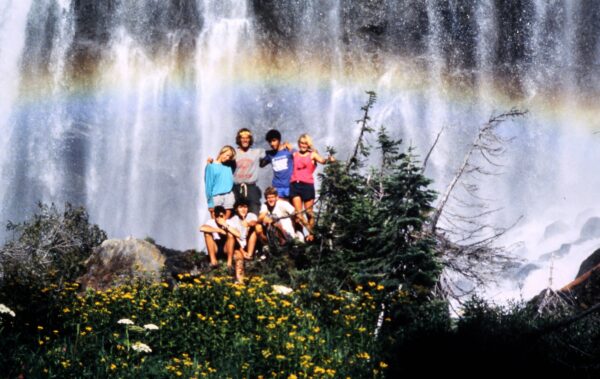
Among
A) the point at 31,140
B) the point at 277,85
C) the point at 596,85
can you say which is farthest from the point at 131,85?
the point at 596,85

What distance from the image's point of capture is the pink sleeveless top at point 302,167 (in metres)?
11.3

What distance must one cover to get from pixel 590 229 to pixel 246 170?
700 inches

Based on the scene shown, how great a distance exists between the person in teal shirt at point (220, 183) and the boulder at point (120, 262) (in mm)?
1198

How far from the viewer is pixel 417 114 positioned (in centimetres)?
3447

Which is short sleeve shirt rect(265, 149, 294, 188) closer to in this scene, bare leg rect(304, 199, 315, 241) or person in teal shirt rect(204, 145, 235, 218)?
bare leg rect(304, 199, 315, 241)

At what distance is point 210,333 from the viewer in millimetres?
8344

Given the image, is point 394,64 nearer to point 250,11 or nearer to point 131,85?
point 250,11

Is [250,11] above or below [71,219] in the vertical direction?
above

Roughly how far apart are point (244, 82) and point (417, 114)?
10710 mm

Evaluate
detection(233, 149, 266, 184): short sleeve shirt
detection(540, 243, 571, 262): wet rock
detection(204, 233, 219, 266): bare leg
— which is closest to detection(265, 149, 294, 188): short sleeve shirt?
detection(233, 149, 266, 184): short sleeve shirt

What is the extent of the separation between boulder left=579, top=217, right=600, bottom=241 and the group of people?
53.1 feet

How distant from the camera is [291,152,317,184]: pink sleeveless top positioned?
11.3 meters

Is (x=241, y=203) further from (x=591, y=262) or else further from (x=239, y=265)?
(x=591, y=262)

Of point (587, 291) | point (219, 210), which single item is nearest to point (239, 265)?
point (219, 210)
